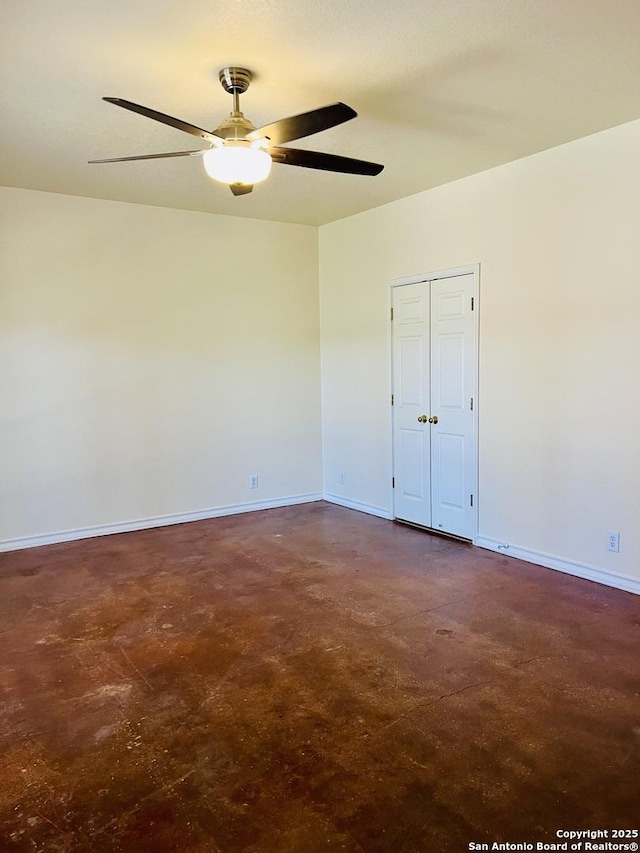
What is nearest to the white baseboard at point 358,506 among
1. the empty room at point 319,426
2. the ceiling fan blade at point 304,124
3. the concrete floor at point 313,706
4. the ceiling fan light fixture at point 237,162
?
the empty room at point 319,426

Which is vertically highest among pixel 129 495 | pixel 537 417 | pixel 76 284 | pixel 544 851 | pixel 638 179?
pixel 638 179

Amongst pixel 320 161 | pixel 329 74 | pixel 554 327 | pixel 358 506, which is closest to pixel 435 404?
pixel 554 327

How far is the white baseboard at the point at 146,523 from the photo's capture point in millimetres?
4746

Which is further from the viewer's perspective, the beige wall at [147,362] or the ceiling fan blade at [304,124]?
the beige wall at [147,362]

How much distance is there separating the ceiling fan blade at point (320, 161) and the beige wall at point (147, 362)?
2688 mm

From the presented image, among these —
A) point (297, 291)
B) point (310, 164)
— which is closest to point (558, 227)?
point (310, 164)

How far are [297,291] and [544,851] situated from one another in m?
5.15

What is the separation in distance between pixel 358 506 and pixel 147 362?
2.50 meters

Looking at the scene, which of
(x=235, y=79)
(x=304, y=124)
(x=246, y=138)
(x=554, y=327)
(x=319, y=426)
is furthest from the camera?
(x=319, y=426)

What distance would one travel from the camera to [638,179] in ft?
11.2

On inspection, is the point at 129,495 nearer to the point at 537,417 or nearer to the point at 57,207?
the point at 57,207

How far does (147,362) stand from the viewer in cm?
518

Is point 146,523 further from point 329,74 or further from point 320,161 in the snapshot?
point 329,74

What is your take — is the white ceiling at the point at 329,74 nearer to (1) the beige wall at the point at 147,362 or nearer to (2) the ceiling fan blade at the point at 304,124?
(2) the ceiling fan blade at the point at 304,124
